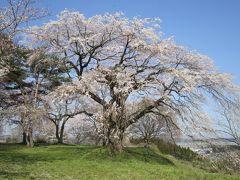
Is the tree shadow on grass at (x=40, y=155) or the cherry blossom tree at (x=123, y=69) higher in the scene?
the cherry blossom tree at (x=123, y=69)

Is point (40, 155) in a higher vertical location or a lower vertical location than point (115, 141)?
lower


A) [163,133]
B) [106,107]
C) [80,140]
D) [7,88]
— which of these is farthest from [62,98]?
[80,140]

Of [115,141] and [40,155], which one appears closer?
[115,141]

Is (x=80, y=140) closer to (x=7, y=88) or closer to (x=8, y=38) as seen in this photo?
(x=7, y=88)

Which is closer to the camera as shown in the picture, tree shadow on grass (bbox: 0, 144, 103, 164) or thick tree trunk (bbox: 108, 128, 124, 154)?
tree shadow on grass (bbox: 0, 144, 103, 164)

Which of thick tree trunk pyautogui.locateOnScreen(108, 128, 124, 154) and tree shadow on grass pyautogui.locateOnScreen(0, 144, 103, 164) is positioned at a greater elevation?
thick tree trunk pyautogui.locateOnScreen(108, 128, 124, 154)

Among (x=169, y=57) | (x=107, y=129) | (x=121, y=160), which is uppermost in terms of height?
(x=169, y=57)

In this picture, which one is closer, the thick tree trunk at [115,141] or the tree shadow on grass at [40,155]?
the tree shadow on grass at [40,155]

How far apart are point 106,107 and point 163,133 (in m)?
24.0

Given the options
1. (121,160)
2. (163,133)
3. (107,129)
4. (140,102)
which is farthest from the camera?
(163,133)

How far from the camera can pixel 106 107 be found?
22125 mm

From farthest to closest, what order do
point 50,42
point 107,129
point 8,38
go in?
point 50,42
point 107,129
point 8,38

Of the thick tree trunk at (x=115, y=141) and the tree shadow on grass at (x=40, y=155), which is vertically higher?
the thick tree trunk at (x=115, y=141)

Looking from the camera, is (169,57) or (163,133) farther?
(163,133)
